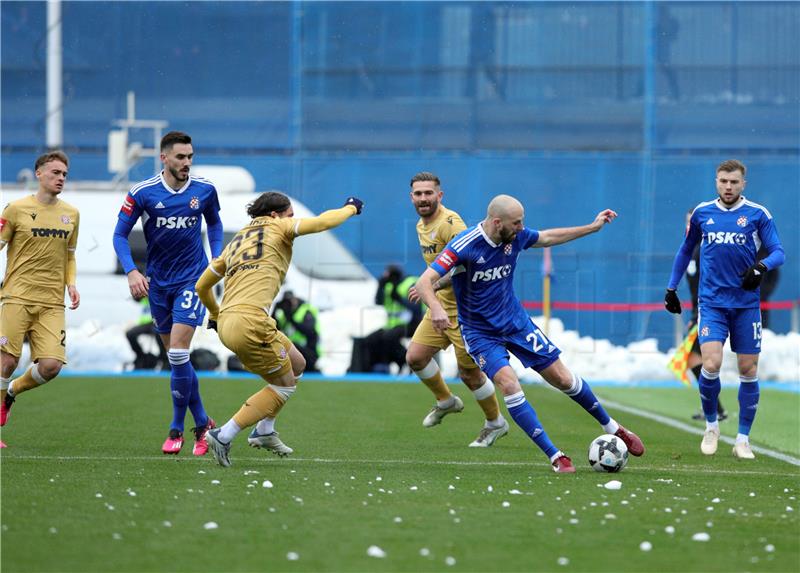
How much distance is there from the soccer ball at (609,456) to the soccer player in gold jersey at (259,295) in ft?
6.24

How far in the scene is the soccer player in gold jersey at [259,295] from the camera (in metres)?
8.23

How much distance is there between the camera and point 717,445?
10438mm

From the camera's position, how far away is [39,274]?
987 cm

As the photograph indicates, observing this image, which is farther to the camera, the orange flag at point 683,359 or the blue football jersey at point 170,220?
the orange flag at point 683,359

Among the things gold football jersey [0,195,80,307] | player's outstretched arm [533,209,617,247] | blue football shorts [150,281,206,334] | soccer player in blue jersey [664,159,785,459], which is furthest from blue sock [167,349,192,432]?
soccer player in blue jersey [664,159,785,459]

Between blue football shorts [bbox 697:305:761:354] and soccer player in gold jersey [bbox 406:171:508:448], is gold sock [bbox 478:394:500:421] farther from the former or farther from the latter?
blue football shorts [bbox 697:305:761:354]

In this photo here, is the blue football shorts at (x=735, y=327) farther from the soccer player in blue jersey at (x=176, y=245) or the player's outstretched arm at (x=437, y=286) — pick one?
the soccer player in blue jersey at (x=176, y=245)

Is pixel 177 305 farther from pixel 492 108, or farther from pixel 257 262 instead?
pixel 492 108

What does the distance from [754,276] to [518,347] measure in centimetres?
203

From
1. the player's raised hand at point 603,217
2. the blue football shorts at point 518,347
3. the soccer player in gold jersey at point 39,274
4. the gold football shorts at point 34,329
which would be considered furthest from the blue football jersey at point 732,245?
the gold football shorts at point 34,329

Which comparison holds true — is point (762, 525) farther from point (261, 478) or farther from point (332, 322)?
point (332, 322)

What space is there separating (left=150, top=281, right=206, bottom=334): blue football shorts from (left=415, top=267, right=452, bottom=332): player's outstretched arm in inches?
72.3

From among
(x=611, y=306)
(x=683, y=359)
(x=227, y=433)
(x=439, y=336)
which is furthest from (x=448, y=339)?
(x=611, y=306)

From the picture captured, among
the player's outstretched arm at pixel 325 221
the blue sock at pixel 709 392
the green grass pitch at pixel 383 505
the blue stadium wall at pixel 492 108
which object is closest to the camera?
the green grass pitch at pixel 383 505
